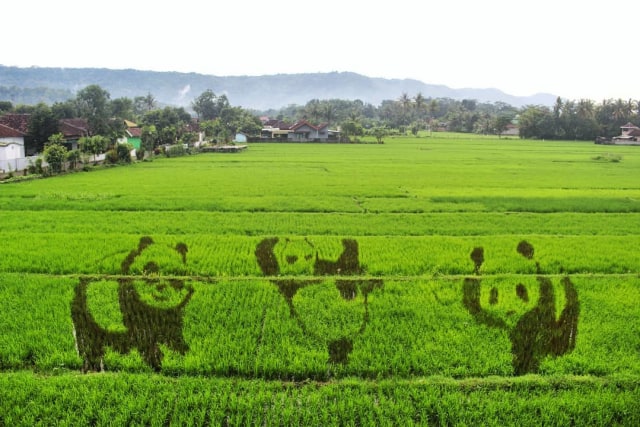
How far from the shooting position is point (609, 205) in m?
17.2

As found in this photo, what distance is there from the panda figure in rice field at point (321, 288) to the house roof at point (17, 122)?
2844 centimetres

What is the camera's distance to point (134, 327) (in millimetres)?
7102

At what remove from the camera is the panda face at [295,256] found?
9.61 metres

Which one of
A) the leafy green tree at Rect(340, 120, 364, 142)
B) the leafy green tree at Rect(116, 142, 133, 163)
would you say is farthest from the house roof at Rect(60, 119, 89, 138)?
the leafy green tree at Rect(340, 120, 364, 142)

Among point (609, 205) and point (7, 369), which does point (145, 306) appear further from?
point (609, 205)

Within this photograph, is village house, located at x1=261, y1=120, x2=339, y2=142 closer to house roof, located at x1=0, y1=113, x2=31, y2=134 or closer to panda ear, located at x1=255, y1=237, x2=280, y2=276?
house roof, located at x1=0, y1=113, x2=31, y2=134

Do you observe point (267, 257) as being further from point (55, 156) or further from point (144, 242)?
point (55, 156)

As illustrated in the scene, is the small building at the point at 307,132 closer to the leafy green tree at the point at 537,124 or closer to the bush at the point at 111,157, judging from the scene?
the leafy green tree at the point at 537,124

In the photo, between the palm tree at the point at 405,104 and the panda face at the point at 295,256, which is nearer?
the panda face at the point at 295,256

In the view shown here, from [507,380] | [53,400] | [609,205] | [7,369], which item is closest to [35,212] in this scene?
[7,369]

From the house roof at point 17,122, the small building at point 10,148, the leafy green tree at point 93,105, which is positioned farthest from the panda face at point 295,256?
the leafy green tree at point 93,105

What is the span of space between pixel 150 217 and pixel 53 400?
371 inches

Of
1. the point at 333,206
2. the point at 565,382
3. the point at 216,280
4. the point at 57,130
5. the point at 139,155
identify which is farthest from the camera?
the point at 139,155

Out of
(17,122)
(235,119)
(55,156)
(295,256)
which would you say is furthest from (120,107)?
(295,256)
